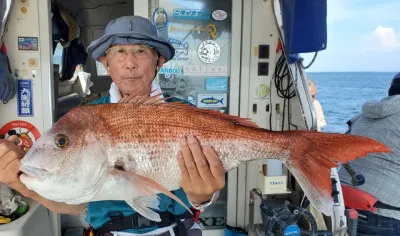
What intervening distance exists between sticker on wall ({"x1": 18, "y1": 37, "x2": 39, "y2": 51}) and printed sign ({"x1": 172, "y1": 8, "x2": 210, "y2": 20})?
1.48 m

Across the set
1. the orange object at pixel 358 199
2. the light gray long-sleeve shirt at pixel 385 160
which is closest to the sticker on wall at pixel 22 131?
the orange object at pixel 358 199

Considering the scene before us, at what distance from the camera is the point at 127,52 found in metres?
1.84

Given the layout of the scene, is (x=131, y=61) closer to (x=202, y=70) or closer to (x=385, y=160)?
(x=202, y=70)

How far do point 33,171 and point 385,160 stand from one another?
127 inches

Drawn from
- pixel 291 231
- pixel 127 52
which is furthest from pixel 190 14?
pixel 291 231

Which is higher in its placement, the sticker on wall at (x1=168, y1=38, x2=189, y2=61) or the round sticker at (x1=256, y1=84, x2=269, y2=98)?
A: the sticker on wall at (x1=168, y1=38, x2=189, y2=61)

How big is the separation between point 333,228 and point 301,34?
1.82m

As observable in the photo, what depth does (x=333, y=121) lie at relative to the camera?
21.3 metres

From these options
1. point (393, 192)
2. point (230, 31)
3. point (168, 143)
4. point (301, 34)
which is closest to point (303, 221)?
point (393, 192)

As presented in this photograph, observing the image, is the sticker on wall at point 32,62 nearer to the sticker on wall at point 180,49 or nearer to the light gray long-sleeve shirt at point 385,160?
the sticker on wall at point 180,49

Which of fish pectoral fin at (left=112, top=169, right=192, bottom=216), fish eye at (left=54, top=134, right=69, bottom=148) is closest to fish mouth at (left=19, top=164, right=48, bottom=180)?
fish eye at (left=54, top=134, right=69, bottom=148)

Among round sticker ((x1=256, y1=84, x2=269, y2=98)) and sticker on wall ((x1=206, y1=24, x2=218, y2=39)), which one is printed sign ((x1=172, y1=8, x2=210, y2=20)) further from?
round sticker ((x1=256, y1=84, x2=269, y2=98))

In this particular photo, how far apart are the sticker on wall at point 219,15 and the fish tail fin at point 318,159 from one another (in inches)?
106

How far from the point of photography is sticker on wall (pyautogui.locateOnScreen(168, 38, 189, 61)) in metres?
4.02
